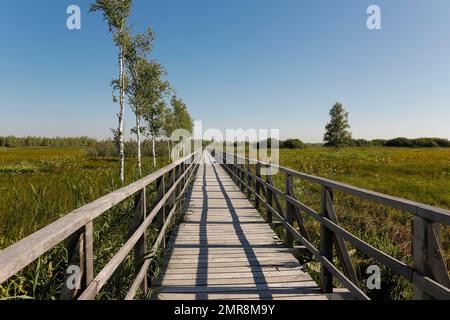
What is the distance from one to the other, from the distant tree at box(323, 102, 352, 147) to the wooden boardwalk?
83.2 meters

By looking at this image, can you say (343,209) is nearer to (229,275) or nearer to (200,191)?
(200,191)

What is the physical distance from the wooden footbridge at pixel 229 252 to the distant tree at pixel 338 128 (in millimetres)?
82922

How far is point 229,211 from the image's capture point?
780 cm

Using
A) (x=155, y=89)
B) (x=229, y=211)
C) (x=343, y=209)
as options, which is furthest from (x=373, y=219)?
(x=155, y=89)

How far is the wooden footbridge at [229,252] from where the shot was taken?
1747 millimetres

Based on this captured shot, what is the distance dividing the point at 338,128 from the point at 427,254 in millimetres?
88778

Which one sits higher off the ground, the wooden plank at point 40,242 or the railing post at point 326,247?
the wooden plank at point 40,242

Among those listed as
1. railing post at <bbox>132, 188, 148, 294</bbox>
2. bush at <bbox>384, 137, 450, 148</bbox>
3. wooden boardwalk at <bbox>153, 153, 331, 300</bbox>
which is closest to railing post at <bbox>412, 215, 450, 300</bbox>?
wooden boardwalk at <bbox>153, 153, 331, 300</bbox>

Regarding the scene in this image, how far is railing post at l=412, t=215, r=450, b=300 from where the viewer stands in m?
1.89

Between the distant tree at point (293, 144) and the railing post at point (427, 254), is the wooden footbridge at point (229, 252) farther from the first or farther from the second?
the distant tree at point (293, 144)

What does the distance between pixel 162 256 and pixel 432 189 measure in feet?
33.9

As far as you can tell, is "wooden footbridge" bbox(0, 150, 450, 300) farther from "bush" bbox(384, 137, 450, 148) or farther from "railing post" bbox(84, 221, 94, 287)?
"bush" bbox(384, 137, 450, 148)

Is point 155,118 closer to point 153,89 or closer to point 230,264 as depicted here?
point 153,89

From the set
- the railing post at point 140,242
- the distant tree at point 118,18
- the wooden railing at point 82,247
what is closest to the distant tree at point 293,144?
the distant tree at point 118,18
